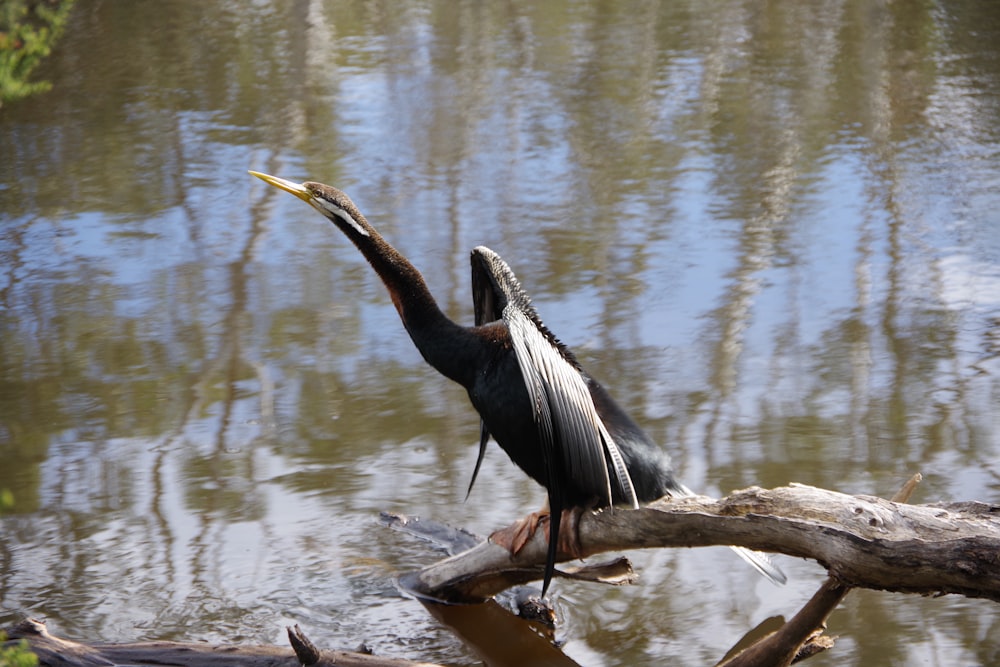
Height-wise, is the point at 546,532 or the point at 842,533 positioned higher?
the point at 842,533

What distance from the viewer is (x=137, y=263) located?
22.5ft

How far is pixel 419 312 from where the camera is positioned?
132 inches

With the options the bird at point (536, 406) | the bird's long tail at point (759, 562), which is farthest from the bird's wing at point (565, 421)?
the bird's long tail at point (759, 562)

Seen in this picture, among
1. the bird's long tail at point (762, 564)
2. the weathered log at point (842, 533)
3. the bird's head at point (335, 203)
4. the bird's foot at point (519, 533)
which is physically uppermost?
the bird's head at point (335, 203)

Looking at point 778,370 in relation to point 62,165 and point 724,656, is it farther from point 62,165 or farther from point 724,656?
point 62,165

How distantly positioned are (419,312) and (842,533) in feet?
4.15

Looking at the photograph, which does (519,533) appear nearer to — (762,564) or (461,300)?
(762,564)

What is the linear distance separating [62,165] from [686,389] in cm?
509

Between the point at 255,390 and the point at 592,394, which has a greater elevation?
the point at 592,394

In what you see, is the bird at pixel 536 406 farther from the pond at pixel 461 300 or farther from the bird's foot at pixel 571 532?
the pond at pixel 461 300

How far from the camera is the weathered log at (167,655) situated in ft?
10.5

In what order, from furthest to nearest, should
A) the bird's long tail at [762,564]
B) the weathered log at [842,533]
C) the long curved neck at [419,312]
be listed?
the bird's long tail at [762,564]
the long curved neck at [419,312]
the weathered log at [842,533]

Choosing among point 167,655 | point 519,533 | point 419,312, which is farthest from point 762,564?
point 167,655

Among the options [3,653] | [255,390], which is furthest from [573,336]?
[3,653]
